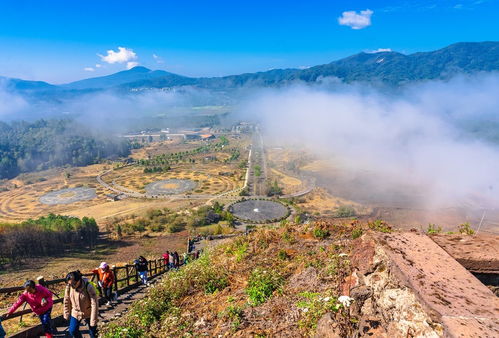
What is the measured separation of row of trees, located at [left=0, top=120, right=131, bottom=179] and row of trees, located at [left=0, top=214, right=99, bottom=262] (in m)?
69.2

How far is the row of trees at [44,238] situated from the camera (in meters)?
25.5

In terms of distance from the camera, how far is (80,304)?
475 centimetres

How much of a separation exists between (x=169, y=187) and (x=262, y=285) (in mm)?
57417

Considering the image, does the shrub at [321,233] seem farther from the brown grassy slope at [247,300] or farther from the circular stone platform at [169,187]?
the circular stone platform at [169,187]

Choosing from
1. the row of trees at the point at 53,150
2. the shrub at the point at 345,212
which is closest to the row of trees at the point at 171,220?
the shrub at the point at 345,212

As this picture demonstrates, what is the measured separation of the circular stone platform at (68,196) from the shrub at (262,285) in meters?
58.0

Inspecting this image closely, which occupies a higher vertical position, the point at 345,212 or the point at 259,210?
the point at 345,212

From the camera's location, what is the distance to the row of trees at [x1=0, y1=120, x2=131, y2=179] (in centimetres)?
8960

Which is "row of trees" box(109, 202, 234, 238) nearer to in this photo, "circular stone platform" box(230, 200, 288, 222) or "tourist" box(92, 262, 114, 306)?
"circular stone platform" box(230, 200, 288, 222)

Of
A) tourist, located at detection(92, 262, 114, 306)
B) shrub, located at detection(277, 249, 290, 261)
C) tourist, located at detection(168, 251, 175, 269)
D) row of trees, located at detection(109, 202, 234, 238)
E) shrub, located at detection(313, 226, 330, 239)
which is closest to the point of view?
tourist, located at detection(92, 262, 114, 306)

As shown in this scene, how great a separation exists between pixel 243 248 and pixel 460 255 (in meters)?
6.07

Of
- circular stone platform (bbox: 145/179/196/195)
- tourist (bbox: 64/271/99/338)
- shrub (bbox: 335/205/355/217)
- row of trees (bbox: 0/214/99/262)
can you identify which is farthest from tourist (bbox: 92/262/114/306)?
circular stone platform (bbox: 145/179/196/195)

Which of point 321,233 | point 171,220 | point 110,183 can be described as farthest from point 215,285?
point 110,183

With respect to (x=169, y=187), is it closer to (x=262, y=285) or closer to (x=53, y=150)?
(x=262, y=285)
